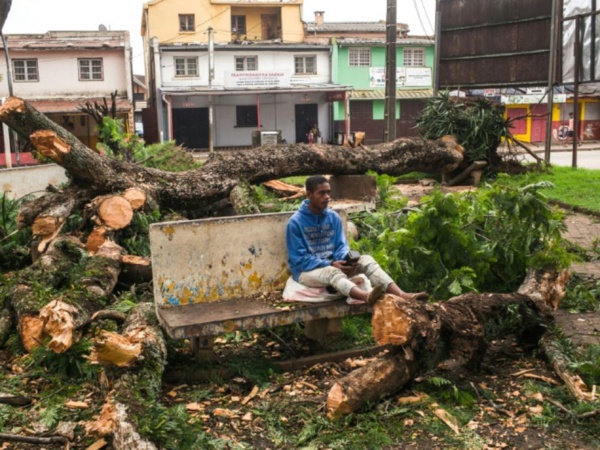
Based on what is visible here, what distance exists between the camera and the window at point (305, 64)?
36.9m

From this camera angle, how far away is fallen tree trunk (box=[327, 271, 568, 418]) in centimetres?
435

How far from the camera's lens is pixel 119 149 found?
12.6 meters

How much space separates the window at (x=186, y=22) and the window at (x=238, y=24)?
3.29 meters

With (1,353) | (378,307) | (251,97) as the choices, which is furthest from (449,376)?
(251,97)

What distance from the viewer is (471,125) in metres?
14.5

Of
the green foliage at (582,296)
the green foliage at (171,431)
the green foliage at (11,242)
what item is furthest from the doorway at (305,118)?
the green foliage at (171,431)

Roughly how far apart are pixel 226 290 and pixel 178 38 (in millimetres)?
36412

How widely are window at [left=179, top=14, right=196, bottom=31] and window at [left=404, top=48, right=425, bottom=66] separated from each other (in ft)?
40.7

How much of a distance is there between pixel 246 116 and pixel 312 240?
31218mm

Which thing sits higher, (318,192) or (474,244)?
(318,192)

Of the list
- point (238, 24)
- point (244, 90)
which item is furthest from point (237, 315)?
point (238, 24)

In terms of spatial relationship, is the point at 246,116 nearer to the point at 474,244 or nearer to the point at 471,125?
the point at 471,125

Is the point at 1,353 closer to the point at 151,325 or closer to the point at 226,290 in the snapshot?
the point at 151,325

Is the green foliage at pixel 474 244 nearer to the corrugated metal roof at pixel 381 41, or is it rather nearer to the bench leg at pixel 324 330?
the bench leg at pixel 324 330
